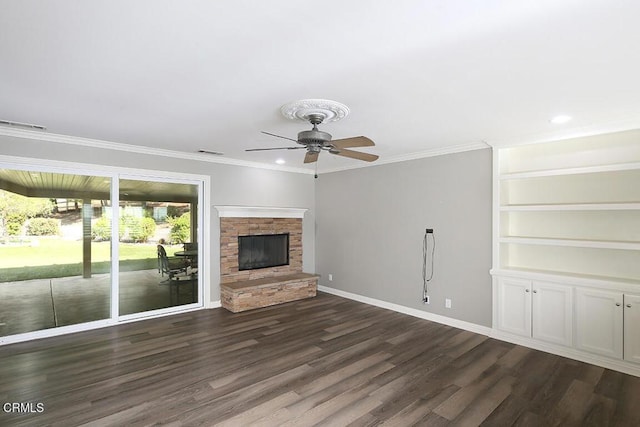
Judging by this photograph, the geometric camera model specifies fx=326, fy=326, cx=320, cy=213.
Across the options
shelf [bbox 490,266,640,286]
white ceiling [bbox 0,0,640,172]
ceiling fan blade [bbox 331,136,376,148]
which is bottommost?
shelf [bbox 490,266,640,286]

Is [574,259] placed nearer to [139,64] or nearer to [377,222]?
[377,222]

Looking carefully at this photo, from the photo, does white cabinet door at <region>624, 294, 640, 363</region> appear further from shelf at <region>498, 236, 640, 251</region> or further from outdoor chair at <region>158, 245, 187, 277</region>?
outdoor chair at <region>158, 245, 187, 277</region>

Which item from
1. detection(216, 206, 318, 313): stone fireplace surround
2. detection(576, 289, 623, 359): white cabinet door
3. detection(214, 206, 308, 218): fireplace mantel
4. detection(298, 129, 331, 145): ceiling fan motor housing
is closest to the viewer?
detection(298, 129, 331, 145): ceiling fan motor housing

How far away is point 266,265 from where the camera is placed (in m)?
6.09

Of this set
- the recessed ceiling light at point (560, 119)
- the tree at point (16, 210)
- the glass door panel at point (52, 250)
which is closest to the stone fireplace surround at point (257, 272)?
the glass door panel at point (52, 250)

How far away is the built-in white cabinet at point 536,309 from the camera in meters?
3.63

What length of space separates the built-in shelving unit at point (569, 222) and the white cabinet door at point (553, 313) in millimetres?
19

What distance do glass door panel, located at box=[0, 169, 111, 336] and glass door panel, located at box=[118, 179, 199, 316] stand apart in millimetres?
237

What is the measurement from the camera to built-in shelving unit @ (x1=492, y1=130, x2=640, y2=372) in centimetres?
348

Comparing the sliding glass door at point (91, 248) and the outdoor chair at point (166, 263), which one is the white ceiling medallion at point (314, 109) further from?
the outdoor chair at point (166, 263)

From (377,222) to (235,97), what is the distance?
3524mm

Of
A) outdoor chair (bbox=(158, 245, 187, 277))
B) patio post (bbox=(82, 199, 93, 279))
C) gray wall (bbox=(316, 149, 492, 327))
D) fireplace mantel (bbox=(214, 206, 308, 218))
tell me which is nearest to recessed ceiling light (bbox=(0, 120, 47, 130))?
patio post (bbox=(82, 199, 93, 279))

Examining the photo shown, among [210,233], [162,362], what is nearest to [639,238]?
[162,362]

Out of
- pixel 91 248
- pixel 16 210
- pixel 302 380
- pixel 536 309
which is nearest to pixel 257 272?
pixel 91 248
